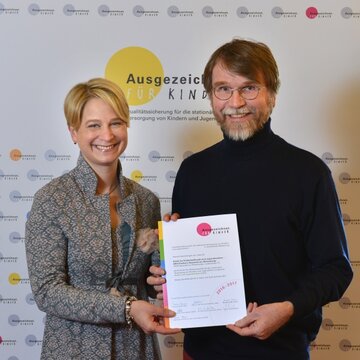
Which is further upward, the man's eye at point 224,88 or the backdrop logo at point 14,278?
the man's eye at point 224,88

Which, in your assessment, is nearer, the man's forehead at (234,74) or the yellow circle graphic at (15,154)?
the man's forehead at (234,74)

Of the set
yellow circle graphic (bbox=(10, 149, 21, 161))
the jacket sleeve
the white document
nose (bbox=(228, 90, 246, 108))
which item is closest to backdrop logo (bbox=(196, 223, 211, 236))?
the white document

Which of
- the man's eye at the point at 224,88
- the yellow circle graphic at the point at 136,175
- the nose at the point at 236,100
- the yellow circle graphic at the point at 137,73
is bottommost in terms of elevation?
the yellow circle graphic at the point at 136,175

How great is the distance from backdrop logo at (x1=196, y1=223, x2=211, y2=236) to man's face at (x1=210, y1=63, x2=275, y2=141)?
0.37 metres

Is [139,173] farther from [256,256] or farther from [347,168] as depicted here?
[256,256]

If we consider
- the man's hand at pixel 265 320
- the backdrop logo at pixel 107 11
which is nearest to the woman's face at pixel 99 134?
the man's hand at pixel 265 320

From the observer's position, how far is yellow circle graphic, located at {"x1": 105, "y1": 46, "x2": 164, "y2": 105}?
3.39 m

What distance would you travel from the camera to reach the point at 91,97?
7.01ft

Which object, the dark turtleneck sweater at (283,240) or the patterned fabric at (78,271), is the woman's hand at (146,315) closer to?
the patterned fabric at (78,271)

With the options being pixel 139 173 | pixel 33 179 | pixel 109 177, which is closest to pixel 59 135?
pixel 33 179

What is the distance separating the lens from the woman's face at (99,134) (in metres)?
2.13

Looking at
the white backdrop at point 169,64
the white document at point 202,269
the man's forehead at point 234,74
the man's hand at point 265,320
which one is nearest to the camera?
the man's hand at point 265,320

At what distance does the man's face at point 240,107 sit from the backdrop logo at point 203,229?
0.37 metres

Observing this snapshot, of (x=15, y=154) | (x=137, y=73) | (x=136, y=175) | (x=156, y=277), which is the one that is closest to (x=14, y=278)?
(x=15, y=154)
